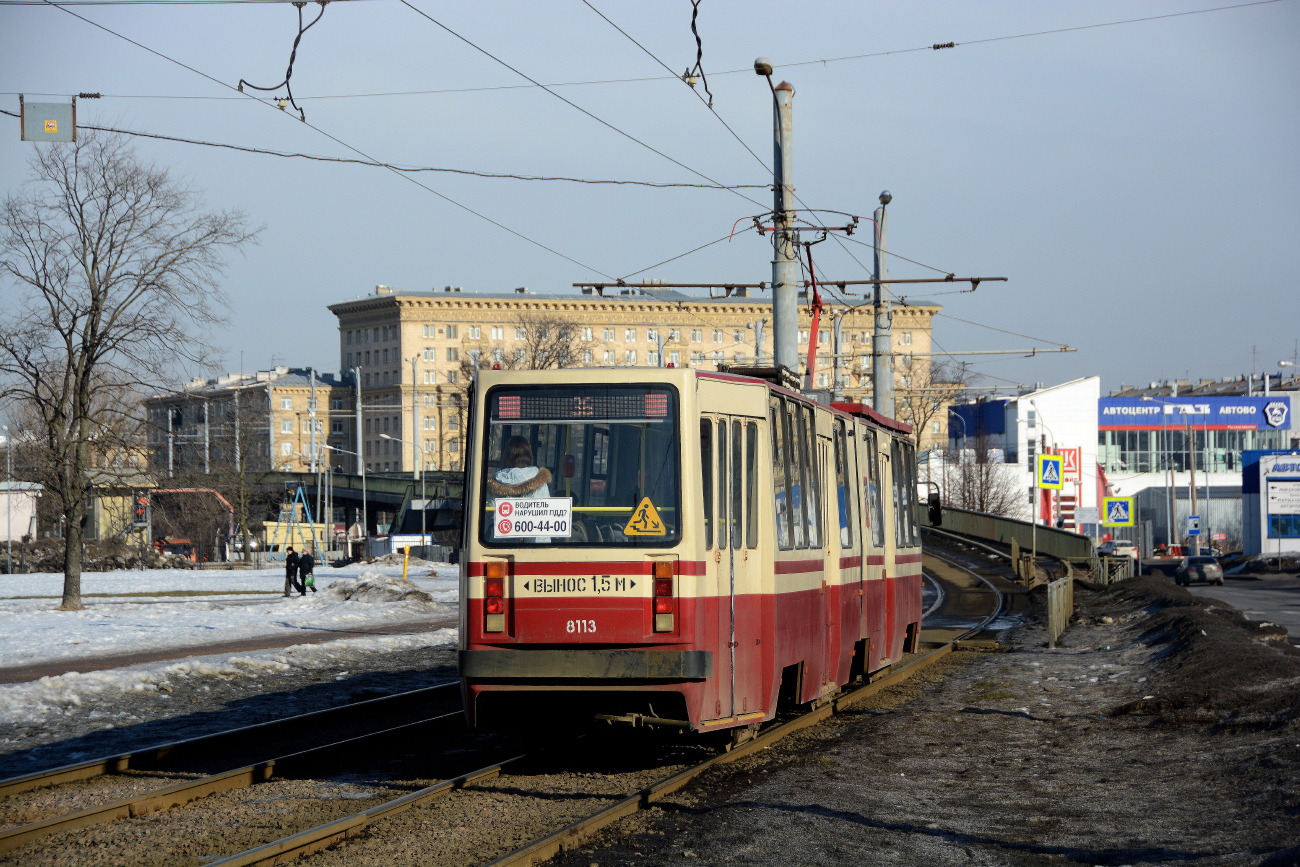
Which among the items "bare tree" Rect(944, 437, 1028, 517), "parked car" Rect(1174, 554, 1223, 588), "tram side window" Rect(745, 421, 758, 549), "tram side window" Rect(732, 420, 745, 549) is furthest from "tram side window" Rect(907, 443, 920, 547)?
"bare tree" Rect(944, 437, 1028, 517)

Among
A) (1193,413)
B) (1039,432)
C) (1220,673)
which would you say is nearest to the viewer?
(1220,673)

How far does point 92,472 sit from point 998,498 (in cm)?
5740

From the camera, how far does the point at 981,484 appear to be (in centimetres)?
7444

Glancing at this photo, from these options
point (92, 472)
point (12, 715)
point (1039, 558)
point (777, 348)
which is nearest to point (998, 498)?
point (1039, 558)

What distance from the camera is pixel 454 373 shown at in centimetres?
13175

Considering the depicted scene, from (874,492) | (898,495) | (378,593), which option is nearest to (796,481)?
(874,492)

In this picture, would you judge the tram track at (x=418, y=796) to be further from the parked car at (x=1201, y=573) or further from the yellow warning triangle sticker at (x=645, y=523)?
the parked car at (x=1201, y=573)

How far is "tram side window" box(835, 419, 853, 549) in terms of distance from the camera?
1331 cm

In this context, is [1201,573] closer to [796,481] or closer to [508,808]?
[796,481]

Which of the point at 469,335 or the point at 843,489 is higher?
the point at 469,335

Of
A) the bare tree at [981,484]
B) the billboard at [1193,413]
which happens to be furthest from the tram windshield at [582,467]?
the billboard at [1193,413]

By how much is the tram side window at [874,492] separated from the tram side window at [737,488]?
15.3 ft

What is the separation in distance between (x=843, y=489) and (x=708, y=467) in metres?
4.03

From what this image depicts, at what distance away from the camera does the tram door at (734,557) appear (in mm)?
9766
